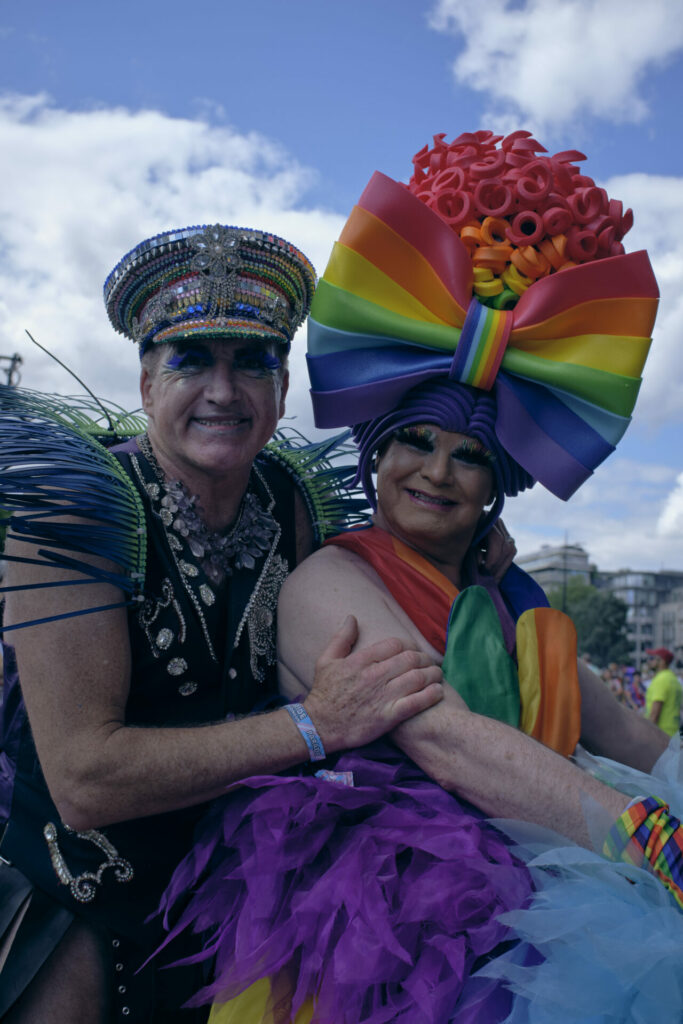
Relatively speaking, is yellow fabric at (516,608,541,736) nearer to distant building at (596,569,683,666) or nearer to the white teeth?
the white teeth

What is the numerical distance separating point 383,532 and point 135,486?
71cm

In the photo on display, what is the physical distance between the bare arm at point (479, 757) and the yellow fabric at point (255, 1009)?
577 millimetres

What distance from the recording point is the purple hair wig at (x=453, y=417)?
2.17 meters

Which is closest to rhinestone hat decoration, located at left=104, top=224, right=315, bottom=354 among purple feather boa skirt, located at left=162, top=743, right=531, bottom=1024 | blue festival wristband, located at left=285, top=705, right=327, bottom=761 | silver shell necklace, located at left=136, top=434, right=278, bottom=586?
silver shell necklace, located at left=136, top=434, right=278, bottom=586

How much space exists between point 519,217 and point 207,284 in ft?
2.82

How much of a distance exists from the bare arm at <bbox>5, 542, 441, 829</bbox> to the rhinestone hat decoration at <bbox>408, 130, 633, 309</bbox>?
1.07 meters

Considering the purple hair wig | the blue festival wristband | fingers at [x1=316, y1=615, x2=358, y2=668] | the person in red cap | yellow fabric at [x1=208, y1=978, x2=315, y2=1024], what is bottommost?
the person in red cap

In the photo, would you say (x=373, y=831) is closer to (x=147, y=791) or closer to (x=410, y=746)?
(x=410, y=746)

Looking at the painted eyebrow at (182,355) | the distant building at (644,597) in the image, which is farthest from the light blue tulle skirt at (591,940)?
the distant building at (644,597)

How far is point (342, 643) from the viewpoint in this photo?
77.0 inches

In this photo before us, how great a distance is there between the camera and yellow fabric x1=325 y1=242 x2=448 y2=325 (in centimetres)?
217

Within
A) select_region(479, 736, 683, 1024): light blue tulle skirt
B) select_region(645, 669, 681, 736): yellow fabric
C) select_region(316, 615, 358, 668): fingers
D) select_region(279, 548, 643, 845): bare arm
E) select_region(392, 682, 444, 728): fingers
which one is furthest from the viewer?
select_region(645, 669, 681, 736): yellow fabric

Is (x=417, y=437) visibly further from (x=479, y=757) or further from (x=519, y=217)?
(x=479, y=757)

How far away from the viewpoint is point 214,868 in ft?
6.36
